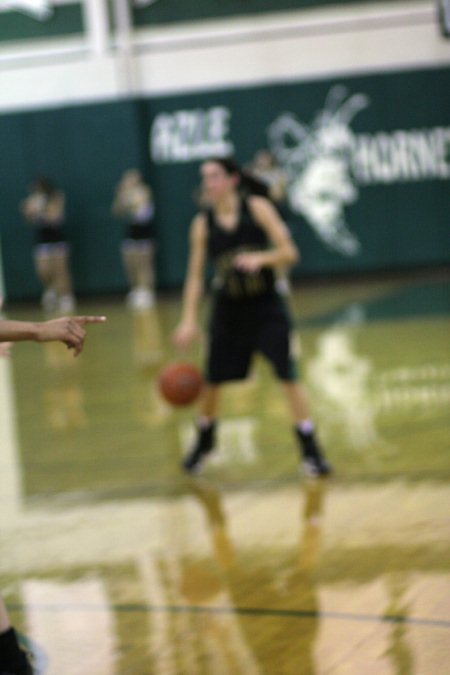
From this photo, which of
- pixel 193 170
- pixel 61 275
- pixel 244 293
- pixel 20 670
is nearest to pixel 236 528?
pixel 244 293

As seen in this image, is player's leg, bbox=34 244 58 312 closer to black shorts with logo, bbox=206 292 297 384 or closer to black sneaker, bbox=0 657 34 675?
black shorts with logo, bbox=206 292 297 384

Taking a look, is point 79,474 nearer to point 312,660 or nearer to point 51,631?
point 51,631

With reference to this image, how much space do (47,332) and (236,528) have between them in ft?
9.14

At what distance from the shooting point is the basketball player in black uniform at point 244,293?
7.26 metres

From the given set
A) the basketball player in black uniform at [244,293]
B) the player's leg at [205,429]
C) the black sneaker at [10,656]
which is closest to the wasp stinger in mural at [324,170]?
the player's leg at [205,429]

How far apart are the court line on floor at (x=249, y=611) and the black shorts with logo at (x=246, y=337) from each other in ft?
7.81

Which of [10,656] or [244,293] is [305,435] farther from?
[10,656]

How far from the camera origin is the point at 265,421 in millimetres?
9156

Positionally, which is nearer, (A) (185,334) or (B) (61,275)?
(A) (185,334)

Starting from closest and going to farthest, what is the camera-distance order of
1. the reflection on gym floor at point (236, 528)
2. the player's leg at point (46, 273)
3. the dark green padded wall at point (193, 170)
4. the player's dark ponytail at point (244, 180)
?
the reflection on gym floor at point (236, 528) < the player's dark ponytail at point (244, 180) < the dark green padded wall at point (193, 170) < the player's leg at point (46, 273)

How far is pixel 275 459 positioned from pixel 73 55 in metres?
14.1

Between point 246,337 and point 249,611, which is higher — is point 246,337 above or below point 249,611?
above

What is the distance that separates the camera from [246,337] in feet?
24.4

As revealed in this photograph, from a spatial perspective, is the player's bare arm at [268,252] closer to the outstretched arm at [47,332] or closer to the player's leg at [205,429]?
the player's leg at [205,429]
